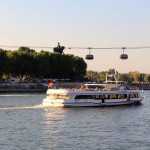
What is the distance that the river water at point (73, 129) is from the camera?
4425 centimetres

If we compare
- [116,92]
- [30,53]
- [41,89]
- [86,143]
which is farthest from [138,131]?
[30,53]

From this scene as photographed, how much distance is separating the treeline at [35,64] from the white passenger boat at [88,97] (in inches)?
3243

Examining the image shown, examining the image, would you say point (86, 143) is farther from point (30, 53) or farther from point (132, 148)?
point (30, 53)

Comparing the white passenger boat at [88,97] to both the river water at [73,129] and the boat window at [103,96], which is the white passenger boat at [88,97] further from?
the river water at [73,129]

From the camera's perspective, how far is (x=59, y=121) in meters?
60.5

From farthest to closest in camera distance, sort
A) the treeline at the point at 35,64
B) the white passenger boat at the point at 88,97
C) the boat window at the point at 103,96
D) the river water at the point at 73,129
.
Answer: the treeline at the point at 35,64 < the boat window at the point at 103,96 < the white passenger boat at the point at 88,97 < the river water at the point at 73,129

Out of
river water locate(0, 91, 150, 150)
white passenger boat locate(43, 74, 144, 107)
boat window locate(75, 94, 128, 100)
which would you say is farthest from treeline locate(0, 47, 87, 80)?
river water locate(0, 91, 150, 150)

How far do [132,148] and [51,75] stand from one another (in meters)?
144

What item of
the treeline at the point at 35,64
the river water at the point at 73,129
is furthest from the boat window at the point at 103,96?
the treeline at the point at 35,64

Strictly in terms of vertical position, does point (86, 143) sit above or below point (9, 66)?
below

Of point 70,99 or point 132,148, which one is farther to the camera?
point 70,99

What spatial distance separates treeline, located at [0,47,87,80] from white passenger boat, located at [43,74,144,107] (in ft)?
270

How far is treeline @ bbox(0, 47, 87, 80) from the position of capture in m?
167

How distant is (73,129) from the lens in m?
53.5
